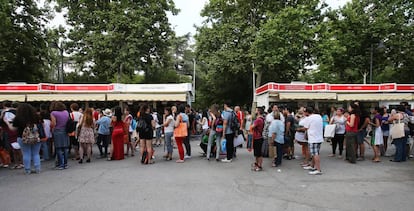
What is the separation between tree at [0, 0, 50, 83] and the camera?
28969 mm

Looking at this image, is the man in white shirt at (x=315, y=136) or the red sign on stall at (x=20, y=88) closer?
the man in white shirt at (x=315, y=136)

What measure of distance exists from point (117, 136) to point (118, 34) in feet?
74.0

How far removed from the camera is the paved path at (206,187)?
538 cm

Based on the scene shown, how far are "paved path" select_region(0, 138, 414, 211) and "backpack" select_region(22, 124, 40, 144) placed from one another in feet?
2.54

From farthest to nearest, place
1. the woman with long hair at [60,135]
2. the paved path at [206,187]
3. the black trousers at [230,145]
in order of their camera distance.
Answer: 1. the black trousers at [230,145]
2. the woman with long hair at [60,135]
3. the paved path at [206,187]

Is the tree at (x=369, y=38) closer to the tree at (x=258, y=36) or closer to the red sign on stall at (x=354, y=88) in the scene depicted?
the tree at (x=258, y=36)

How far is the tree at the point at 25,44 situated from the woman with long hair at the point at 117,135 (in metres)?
22.4

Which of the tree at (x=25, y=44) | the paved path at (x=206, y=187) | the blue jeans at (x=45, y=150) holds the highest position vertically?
the tree at (x=25, y=44)

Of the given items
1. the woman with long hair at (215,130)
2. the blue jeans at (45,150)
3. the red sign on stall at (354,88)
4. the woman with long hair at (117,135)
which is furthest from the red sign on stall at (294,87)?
the blue jeans at (45,150)

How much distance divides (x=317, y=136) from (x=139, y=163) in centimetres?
467

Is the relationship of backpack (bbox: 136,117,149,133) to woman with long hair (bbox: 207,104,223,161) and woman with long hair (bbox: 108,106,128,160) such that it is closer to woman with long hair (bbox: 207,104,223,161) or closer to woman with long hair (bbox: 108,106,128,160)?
woman with long hair (bbox: 108,106,128,160)

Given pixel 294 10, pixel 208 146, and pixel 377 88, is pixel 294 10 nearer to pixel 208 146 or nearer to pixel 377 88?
pixel 377 88

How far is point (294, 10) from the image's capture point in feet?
95.3

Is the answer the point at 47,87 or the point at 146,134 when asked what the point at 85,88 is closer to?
the point at 47,87
